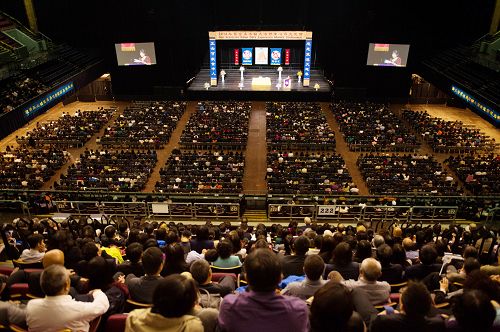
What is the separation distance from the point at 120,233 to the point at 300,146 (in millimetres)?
15505

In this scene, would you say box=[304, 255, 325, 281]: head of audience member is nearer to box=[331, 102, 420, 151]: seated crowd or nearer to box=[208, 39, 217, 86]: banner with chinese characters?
box=[331, 102, 420, 151]: seated crowd

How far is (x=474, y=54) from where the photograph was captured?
2717cm

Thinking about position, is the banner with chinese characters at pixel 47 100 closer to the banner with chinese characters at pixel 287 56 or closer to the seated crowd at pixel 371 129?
the banner with chinese characters at pixel 287 56

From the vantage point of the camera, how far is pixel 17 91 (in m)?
21.5

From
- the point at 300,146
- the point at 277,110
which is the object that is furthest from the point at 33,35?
the point at 300,146

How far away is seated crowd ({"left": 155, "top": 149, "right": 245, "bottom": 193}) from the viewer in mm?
17266

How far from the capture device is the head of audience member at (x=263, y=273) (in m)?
2.66

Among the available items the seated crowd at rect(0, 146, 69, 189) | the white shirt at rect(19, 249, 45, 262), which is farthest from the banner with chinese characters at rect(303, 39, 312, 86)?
the white shirt at rect(19, 249, 45, 262)

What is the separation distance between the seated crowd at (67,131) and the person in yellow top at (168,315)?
22711 mm

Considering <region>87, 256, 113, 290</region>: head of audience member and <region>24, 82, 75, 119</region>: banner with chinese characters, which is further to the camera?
<region>24, 82, 75, 119</region>: banner with chinese characters

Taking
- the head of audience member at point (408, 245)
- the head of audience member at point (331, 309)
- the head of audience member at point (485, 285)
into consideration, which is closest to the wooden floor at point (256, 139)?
the head of audience member at point (408, 245)

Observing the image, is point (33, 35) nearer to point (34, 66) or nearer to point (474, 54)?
point (34, 66)

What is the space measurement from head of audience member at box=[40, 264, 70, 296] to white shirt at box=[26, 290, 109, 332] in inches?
2.2

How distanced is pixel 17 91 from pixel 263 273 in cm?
2365
